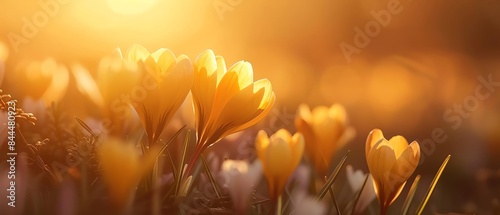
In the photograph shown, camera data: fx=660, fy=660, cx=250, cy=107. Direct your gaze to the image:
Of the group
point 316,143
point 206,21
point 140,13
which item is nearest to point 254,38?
point 206,21

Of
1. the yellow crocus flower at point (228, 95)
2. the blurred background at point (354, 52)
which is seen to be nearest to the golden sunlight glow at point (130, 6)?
the blurred background at point (354, 52)

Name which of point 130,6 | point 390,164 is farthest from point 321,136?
point 130,6

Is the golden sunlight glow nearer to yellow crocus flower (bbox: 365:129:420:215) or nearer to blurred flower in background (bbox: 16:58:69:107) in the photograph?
blurred flower in background (bbox: 16:58:69:107)

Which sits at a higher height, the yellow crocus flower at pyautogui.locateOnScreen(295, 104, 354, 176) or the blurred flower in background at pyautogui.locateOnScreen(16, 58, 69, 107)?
the blurred flower in background at pyautogui.locateOnScreen(16, 58, 69, 107)

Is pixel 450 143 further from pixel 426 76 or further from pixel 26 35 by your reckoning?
pixel 26 35

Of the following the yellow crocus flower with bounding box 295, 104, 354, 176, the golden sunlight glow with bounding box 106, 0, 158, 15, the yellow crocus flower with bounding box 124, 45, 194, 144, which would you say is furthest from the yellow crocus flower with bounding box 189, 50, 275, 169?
the golden sunlight glow with bounding box 106, 0, 158, 15

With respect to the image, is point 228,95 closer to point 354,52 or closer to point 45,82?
point 45,82
